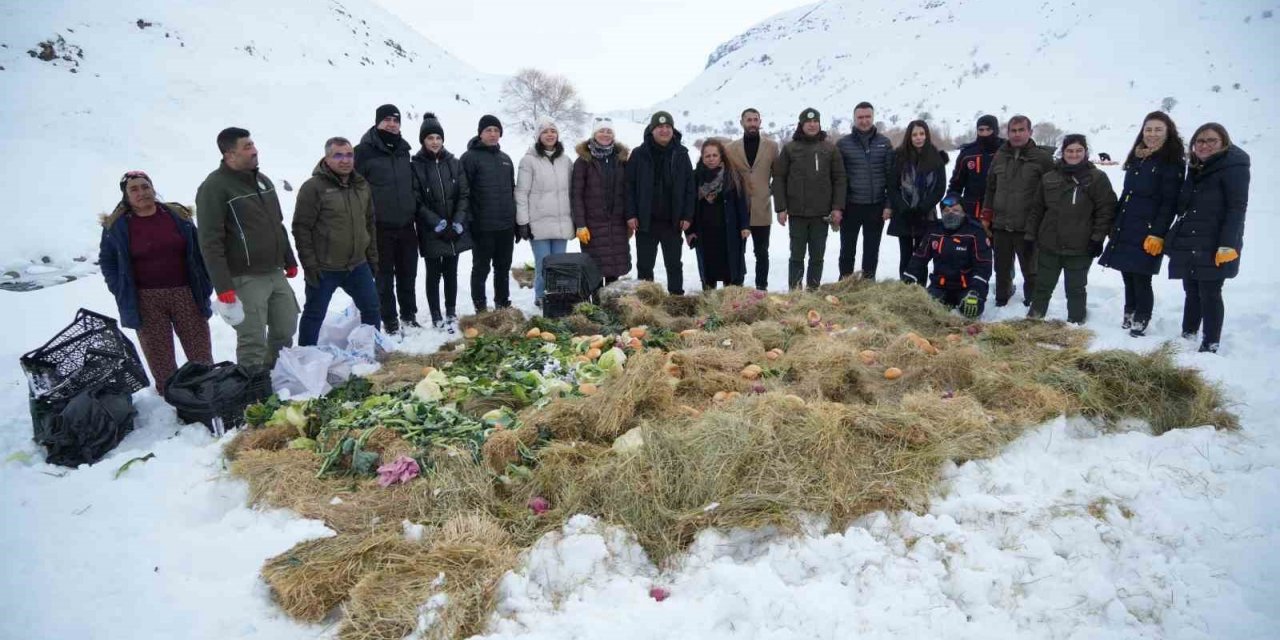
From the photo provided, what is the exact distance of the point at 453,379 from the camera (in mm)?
4461

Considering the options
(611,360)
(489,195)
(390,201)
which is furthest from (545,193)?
(611,360)

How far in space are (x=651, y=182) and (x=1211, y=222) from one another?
4.38 metres

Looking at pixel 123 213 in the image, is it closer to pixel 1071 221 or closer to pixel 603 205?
pixel 603 205

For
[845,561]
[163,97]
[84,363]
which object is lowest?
[845,561]

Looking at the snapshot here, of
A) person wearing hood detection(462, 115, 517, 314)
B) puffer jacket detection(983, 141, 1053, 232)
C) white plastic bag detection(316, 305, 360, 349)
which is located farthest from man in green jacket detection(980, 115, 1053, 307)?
white plastic bag detection(316, 305, 360, 349)

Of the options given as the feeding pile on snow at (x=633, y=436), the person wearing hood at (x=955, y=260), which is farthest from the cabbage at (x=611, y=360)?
the person wearing hood at (x=955, y=260)

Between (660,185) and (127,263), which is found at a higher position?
(660,185)

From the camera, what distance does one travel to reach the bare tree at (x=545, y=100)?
3003 cm

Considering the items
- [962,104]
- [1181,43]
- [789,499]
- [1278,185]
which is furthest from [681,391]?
[1181,43]

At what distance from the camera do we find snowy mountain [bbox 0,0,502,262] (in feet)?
35.9

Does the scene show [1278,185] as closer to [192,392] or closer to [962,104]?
[192,392]

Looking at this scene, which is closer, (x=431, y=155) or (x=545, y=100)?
(x=431, y=155)

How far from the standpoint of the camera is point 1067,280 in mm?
5766

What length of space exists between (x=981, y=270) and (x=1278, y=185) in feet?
26.2
